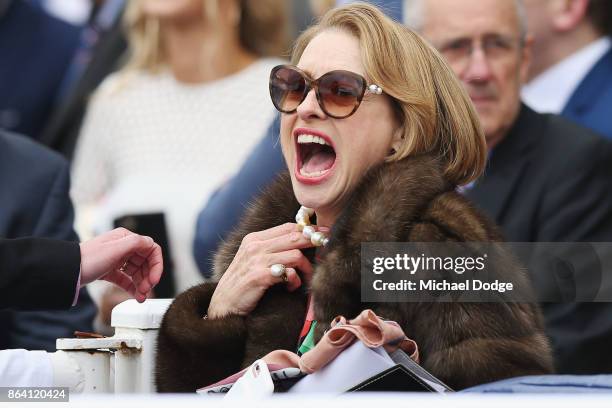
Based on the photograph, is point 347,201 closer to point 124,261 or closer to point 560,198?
point 124,261

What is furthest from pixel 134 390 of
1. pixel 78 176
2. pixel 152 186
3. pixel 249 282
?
pixel 78 176

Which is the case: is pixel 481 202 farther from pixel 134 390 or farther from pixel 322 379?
pixel 322 379

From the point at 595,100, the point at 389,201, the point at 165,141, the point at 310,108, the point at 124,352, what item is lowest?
the point at 124,352

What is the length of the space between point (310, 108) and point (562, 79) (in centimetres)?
239

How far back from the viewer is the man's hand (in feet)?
8.53

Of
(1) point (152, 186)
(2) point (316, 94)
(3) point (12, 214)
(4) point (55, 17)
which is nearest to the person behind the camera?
(2) point (316, 94)

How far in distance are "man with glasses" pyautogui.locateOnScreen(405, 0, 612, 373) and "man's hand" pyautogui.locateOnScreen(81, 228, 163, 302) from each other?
A: 47.9 inches

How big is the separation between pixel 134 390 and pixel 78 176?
2.39 meters

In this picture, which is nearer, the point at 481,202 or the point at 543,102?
the point at 481,202

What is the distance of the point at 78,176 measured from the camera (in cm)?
501

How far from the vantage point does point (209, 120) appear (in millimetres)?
4855

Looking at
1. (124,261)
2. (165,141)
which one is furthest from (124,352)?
(165,141)

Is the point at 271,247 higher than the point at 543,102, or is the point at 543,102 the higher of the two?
A: the point at 543,102

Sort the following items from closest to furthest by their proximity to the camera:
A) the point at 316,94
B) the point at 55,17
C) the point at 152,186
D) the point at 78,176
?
the point at 316,94 → the point at 152,186 → the point at 78,176 → the point at 55,17
